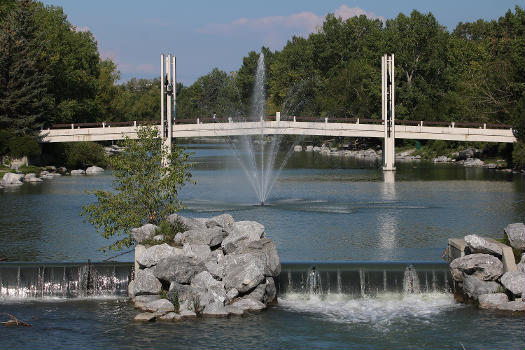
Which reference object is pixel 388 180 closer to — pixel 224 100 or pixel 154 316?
pixel 154 316

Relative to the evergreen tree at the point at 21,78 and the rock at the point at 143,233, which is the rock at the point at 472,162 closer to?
the evergreen tree at the point at 21,78

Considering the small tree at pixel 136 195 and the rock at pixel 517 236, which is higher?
the small tree at pixel 136 195

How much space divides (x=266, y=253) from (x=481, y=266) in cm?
696

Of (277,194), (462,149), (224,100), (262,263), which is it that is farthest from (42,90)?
(224,100)

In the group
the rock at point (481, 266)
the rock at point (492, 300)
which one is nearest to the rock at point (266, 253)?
the rock at point (481, 266)

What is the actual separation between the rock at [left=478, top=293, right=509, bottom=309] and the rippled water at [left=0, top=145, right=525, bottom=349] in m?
0.37

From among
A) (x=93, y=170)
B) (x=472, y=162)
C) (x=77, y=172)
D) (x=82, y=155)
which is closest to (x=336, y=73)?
(x=472, y=162)

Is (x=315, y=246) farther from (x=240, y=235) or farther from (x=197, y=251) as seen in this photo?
(x=197, y=251)

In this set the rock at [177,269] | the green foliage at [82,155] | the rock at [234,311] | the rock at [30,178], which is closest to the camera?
the rock at [234,311]

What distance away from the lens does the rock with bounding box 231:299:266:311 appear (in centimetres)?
2409

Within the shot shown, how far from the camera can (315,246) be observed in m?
33.9

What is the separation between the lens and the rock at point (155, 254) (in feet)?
84.2

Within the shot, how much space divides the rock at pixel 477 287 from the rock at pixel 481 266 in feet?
0.77

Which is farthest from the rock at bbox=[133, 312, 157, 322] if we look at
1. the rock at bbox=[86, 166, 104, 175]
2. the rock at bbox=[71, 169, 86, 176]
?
the rock at bbox=[86, 166, 104, 175]
